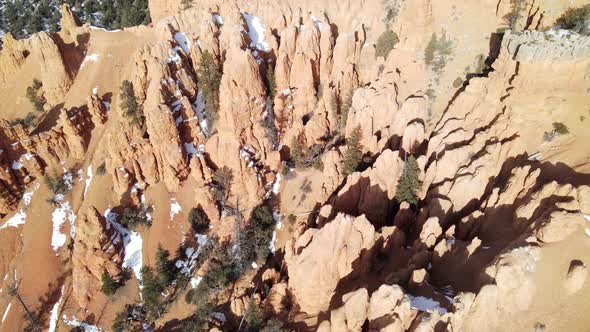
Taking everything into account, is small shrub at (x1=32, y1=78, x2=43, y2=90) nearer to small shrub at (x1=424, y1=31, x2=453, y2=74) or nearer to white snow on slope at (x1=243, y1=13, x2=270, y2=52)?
white snow on slope at (x1=243, y1=13, x2=270, y2=52)

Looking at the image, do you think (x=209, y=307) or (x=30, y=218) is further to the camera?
(x=30, y=218)

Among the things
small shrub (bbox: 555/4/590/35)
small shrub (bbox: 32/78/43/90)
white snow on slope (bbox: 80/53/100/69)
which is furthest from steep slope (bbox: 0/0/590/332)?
small shrub (bbox: 555/4/590/35)

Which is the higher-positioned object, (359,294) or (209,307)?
(359,294)

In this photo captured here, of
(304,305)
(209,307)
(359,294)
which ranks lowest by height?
(209,307)

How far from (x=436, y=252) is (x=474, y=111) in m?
14.9

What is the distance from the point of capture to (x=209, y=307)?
3372 centimetres

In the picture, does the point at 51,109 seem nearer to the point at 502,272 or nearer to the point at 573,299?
the point at 502,272

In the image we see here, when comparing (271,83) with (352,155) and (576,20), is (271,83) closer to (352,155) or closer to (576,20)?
(352,155)

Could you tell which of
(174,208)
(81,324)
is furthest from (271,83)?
(81,324)

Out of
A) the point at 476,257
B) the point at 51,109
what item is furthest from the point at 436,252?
the point at 51,109

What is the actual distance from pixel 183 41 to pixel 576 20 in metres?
39.1

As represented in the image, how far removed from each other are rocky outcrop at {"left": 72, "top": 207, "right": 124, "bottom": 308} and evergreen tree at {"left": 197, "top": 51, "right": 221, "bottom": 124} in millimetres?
15513

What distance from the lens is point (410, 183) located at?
32.3m

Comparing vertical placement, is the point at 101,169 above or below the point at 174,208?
above
